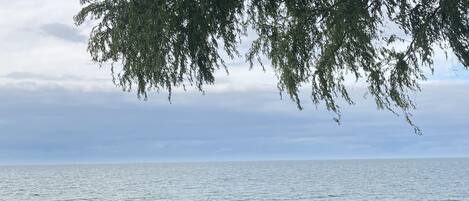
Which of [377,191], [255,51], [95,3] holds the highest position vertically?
[95,3]

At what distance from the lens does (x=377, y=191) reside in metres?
72.9

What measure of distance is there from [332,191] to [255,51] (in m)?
65.3

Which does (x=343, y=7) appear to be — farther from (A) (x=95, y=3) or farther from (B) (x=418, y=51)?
(A) (x=95, y=3)

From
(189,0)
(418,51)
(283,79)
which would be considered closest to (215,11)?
(189,0)

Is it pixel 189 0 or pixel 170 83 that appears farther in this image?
pixel 170 83

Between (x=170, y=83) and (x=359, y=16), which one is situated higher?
(x=359, y=16)

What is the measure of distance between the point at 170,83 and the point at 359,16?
289 cm

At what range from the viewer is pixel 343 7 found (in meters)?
9.21

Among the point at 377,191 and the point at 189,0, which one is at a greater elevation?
the point at 189,0

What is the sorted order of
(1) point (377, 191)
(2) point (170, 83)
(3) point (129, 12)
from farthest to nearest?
(1) point (377, 191)
(2) point (170, 83)
(3) point (129, 12)

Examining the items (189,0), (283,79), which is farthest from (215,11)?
(283,79)

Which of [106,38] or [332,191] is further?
[332,191]

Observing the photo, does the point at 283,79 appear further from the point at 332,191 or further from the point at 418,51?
the point at 332,191

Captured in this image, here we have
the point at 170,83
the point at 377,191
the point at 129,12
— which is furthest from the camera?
the point at 377,191
